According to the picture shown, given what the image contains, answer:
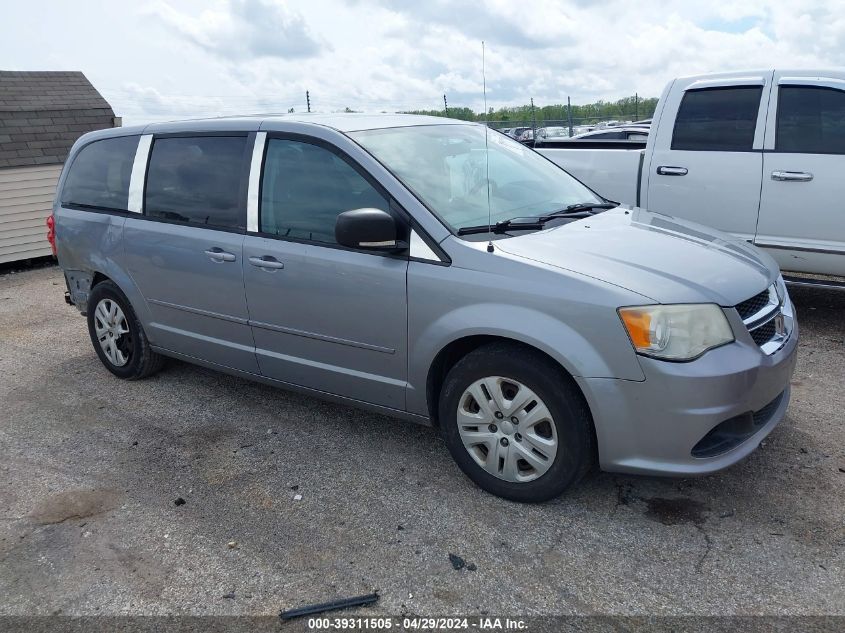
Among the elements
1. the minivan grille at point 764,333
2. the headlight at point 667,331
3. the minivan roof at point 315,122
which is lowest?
the minivan grille at point 764,333

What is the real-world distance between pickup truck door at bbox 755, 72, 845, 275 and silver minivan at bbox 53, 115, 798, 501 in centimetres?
197

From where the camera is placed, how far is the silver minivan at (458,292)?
2934mm

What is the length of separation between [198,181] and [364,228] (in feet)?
5.14

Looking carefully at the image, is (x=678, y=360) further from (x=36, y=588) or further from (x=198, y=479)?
(x=36, y=588)

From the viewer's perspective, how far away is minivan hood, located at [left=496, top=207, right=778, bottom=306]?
298cm

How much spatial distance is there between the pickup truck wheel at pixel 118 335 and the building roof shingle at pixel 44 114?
276 inches

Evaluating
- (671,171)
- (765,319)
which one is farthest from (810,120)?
(765,319)

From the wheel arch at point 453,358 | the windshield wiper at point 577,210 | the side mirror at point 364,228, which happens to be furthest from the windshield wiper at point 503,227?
the wheel arch at point 453,358

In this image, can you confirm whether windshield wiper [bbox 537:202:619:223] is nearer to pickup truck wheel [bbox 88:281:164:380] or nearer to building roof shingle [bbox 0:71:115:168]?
pickup truck wheel [bbox 88:281:164:380]

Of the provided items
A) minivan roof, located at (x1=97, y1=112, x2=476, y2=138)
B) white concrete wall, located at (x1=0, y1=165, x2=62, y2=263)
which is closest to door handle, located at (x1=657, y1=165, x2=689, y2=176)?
minivan roof, located at (x1=97, y1=112, x2=476, y2=138)

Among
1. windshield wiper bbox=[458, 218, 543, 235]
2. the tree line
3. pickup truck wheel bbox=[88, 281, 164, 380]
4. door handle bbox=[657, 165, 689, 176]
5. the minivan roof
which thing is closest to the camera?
windshield wiper bbox=[458, 218, 543, 235]

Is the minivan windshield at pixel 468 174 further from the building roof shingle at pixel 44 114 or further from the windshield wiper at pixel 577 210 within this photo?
the building roof shingle at pixel 44 114

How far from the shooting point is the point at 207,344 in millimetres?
4449

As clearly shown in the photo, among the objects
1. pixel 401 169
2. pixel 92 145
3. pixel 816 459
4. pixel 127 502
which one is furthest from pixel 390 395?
pixel 92 145
